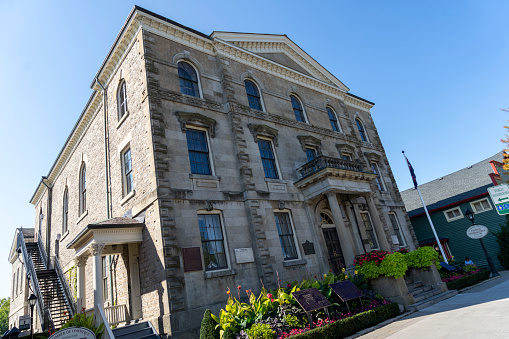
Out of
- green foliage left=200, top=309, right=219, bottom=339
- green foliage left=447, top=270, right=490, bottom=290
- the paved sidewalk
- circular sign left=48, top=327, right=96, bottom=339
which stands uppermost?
circular sign left=48, top=327, right=96, bottom=339

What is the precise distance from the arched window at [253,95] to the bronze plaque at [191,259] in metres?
9.22

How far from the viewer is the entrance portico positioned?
12008 millimetres

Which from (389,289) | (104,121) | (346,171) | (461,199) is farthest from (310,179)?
(461,199)

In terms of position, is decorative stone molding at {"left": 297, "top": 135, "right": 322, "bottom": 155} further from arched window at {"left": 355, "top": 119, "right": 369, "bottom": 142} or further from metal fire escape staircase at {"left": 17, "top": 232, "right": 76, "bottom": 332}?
metal fire escape staircase at {"left": 17, "top": 232, "right": 76, "bottom": 332}

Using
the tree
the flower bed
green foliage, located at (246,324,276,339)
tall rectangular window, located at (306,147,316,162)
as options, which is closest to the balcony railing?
tall rectangular window, located at (306,147,316,162)

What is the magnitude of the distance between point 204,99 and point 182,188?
516 cm

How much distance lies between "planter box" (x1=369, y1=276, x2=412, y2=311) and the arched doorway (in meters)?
4.43

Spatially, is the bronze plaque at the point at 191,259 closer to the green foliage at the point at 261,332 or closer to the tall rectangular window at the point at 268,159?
the green foliage at the point at 261,332

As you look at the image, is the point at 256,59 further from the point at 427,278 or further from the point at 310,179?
the point at 427,278

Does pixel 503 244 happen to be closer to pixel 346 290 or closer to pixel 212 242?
pixel 346 290

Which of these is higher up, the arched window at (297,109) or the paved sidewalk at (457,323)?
the arched window at (297,109)

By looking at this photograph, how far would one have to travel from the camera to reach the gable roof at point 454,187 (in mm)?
28375

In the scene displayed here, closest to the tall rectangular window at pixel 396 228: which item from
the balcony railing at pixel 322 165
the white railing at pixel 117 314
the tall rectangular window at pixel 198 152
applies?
the balcony railing at pixel 322 165

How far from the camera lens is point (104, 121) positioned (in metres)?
18.6
